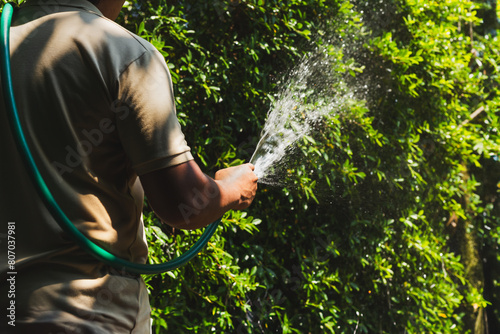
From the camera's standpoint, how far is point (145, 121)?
127cm

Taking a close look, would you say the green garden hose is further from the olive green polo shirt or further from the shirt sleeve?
the shirt sleeve

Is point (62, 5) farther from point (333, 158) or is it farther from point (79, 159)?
point (333, 158)

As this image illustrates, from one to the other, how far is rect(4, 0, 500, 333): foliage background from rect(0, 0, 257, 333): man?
4.87ft

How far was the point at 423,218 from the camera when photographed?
A: 4.20 metres

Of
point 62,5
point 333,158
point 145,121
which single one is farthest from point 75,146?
point 333,158

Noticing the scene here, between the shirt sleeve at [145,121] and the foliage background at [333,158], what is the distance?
4.98 feet

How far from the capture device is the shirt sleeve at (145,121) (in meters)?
1.27

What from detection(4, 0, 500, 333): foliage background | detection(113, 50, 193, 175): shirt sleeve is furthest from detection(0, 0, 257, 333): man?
detection(4, 0, 500, 333): foliage background

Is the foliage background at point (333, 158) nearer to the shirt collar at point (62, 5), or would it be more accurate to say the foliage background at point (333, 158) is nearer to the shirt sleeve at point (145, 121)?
the shirt collar at point (62, 5)

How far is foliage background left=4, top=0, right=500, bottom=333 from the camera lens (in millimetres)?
3105

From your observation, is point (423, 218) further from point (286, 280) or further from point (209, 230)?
point (209, 230)

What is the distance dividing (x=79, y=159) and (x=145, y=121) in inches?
6.7

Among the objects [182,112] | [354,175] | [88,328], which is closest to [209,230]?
[88,328]

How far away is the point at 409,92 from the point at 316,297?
161cm
